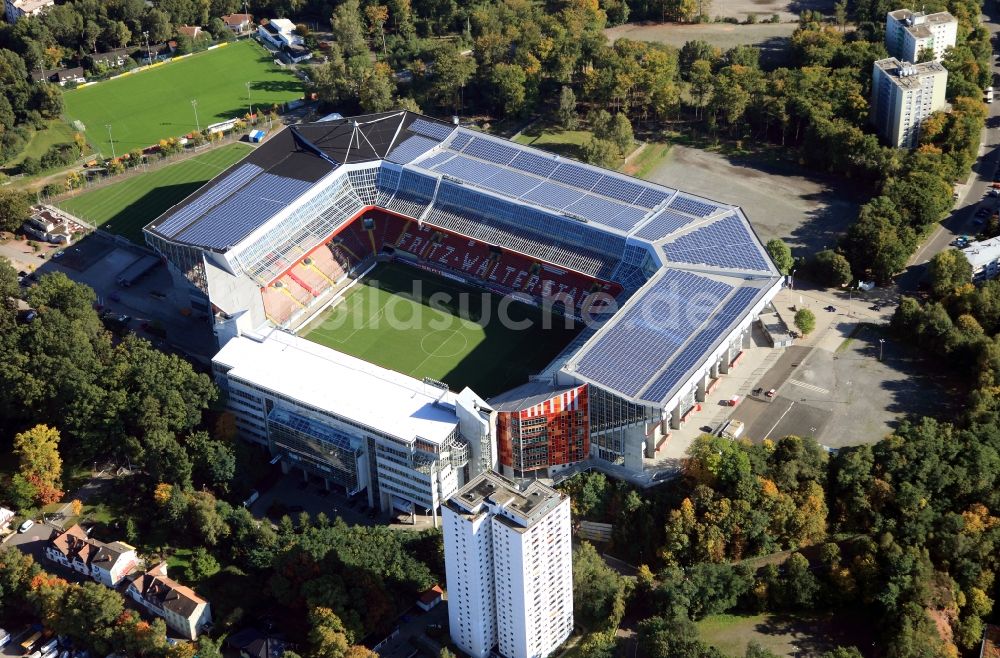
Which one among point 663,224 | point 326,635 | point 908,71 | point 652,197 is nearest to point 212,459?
point 326,635

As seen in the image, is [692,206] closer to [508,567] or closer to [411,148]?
[411,148]

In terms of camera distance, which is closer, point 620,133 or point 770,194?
point 770,194

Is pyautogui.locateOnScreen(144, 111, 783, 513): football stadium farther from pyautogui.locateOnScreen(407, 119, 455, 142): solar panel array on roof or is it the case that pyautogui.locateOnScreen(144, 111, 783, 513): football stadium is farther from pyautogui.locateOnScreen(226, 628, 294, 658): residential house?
pyautogui.locateOnScreen(226, 628, 294, 658): residential house

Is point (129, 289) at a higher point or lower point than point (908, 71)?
lower

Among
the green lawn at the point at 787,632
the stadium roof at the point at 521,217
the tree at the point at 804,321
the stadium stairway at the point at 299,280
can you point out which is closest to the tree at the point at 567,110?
the stadium roof at the point at 521,217

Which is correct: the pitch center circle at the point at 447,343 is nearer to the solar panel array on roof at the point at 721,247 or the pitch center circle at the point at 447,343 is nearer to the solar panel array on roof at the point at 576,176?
the solar panel array on roof at the point at 576,176

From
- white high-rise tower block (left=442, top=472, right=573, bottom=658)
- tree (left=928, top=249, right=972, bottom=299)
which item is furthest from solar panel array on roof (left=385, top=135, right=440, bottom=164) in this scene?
white high-rise tower block (left=442, top=472, right=573, bottom=658)
